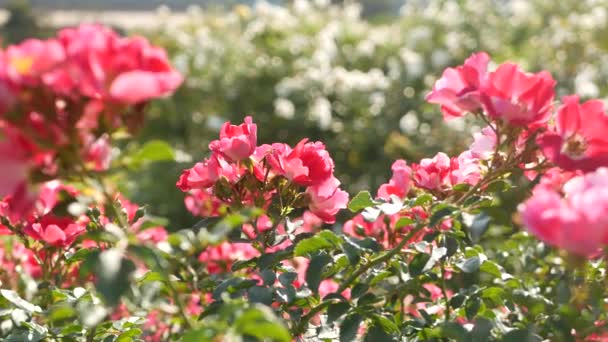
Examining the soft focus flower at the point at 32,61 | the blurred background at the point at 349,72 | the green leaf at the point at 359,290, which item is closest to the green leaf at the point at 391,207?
the green leaf at the point at 359,290

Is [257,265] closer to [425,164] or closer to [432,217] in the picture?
[432,217]

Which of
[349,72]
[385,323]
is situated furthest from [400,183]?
Answer: [349,72]

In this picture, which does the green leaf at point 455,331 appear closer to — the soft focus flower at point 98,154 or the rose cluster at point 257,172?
the rose cluster at point 257,172

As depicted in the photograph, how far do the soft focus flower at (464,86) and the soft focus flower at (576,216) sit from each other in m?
0.24

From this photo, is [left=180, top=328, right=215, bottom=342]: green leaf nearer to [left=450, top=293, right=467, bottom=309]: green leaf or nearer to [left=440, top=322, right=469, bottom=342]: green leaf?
[left=440, top=322, right=469, bottom=342]: green leaf

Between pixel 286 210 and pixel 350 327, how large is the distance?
23cm

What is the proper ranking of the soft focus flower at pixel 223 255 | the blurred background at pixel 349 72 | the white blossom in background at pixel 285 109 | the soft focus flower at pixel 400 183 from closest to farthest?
the soft focus flower at pixel 400 183 → the soft focus flower at pixel 223 255 → the blurred background at pixel 349 72 → the white blossom in background at pixel 285 109

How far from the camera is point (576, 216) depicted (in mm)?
877

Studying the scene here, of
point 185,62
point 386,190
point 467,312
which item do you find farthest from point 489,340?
point 185,62

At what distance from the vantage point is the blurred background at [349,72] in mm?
4742

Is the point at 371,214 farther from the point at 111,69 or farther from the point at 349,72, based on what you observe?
the point at 349,72

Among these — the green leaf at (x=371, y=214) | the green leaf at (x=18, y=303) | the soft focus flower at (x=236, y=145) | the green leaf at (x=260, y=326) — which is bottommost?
the green leaf at (x=260, y=326)

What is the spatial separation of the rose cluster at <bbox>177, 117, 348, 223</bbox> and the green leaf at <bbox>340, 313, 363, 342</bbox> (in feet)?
0.67

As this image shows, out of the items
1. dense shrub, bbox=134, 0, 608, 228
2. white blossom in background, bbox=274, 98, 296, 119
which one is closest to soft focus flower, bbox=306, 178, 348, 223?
dense shrub, bbox=134, 0, 608, 228
